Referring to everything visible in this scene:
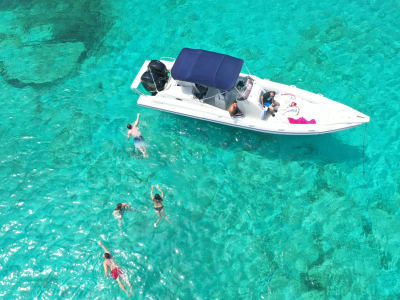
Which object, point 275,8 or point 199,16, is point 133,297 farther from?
point 275,8

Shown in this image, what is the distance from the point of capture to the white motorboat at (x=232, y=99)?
34.5 ft

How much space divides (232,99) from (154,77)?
3.26 metres

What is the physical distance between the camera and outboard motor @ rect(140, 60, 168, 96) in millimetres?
11750

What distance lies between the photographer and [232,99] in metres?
11.4

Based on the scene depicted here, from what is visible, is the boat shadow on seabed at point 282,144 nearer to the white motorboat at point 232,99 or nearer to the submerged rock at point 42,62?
the white motorboat at point 232,99

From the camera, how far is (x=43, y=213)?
1037 cm

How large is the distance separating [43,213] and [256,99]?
342 inches

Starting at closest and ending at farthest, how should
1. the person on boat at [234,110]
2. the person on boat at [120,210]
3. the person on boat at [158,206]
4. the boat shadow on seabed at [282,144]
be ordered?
the person on boat at [158,206] < the person on boat at [120,210] < the person on boat at [234,110] < the boat shadow on seabed at [282,144]

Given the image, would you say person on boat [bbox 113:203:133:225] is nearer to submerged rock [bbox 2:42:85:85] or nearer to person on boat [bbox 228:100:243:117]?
person on boat [bbox 228:100:243:117]

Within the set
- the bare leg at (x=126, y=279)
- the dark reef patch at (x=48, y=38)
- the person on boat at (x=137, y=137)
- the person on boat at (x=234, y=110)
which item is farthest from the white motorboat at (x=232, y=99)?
the bare leg at (x=126, y=279)

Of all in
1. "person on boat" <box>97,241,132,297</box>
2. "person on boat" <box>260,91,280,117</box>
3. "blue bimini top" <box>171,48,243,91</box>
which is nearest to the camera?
"person on boat" <box>97,241,132,297</box>

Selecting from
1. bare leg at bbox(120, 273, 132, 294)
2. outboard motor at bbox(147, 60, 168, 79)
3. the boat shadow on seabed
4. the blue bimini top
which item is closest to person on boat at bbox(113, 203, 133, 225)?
bare leg at bbox(120, 273, 132, 294)

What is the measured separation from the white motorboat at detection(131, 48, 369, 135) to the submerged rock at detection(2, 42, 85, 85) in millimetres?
5482

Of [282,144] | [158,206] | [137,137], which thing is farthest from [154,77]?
[282,144]
